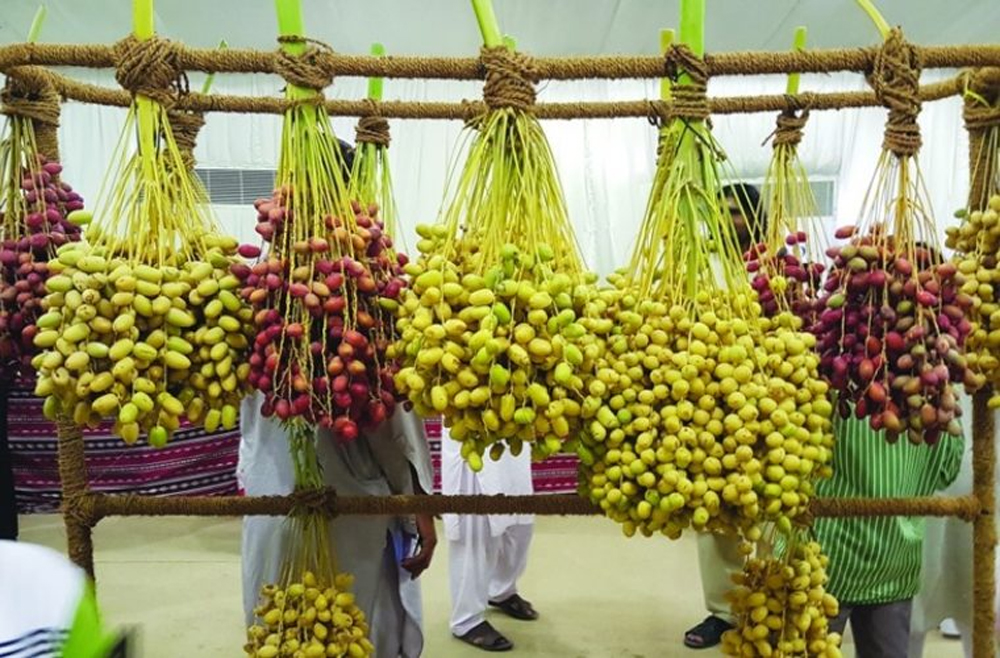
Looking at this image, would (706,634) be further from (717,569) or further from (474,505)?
(474,505)

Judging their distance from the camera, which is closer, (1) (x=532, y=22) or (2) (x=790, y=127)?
(2) (x=790, y=127)

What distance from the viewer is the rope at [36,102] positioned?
1228mm

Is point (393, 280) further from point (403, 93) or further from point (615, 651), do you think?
point (403, 93)

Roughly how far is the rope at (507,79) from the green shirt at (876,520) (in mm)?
1217

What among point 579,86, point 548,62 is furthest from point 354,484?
point 579,86

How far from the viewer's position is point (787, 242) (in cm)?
140

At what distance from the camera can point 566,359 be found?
938mm

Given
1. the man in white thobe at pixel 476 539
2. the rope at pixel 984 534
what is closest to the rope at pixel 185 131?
the rope at pixel 984 534

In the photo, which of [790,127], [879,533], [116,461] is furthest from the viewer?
[116,461]

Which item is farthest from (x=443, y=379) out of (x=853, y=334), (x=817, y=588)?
(x=817, y=588)

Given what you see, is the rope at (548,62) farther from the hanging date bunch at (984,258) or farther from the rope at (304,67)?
the hanging date bunch at (984,258)

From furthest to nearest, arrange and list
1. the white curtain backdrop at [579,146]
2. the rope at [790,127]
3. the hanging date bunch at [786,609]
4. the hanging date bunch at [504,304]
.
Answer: the white curtain backdrop at [579,146], the rope at [790,127], the hanging date bunch at [786,609], the hanging date bunch at [504,304]

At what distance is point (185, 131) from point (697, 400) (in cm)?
102

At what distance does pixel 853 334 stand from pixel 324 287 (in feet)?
2.53
